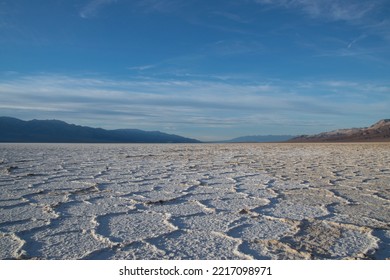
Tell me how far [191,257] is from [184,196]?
1899 mm

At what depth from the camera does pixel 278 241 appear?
2.45 m

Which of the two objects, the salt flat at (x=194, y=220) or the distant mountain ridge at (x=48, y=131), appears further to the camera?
the distant mountain ridge at (x=48, y=131)

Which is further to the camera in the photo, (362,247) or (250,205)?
(250,205)

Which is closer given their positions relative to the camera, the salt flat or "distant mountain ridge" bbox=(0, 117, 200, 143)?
the salt flat

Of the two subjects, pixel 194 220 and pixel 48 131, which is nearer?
pixel 194 220

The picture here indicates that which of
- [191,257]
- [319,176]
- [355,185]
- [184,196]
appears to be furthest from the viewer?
[319,176]

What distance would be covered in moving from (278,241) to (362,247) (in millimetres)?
560

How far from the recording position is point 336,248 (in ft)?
7.60
